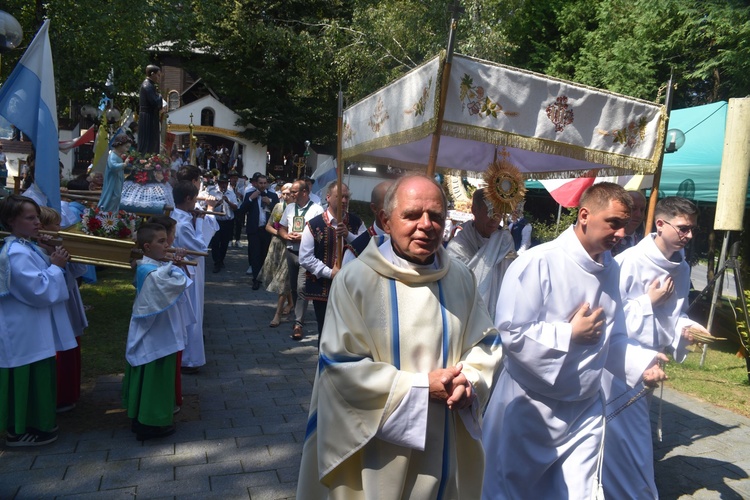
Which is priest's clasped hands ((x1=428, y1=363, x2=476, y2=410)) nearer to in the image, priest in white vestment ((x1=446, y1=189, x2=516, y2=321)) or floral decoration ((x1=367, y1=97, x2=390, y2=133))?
priest in white vestment ((x1=446, y1=189, x2=516, y2=321))

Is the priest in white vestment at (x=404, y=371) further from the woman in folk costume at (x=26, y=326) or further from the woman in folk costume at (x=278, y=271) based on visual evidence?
the woman in folk costume at (x=278, y=271)

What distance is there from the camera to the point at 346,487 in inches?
104

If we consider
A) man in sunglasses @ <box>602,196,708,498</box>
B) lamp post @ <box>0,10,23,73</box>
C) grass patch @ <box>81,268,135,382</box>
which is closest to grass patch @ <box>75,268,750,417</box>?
grass patch @ <box>81,268,135,382</box>

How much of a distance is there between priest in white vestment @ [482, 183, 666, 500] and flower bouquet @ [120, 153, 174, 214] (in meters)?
4.53

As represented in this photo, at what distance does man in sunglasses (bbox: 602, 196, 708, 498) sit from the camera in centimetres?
408

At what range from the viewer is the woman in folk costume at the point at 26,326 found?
171 inches

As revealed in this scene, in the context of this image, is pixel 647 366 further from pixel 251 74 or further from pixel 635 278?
pixel 251 74

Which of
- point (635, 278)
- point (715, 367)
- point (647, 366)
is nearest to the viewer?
point (647, 366)

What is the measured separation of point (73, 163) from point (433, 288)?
29242mm

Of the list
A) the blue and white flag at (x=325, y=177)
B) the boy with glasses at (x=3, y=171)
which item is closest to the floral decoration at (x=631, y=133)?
the blue and white flag at (x=325, y=177)

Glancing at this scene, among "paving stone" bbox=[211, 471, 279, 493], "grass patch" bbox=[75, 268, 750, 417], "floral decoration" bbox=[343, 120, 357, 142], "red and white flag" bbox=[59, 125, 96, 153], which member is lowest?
"paving stone" bbox=[211, 471, 279, 493]

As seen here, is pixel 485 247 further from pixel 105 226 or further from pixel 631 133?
pixel 105 226

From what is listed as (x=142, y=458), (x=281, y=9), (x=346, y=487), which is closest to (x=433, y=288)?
(x=346, y=487)

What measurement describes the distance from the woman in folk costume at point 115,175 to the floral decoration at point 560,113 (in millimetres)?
4516
